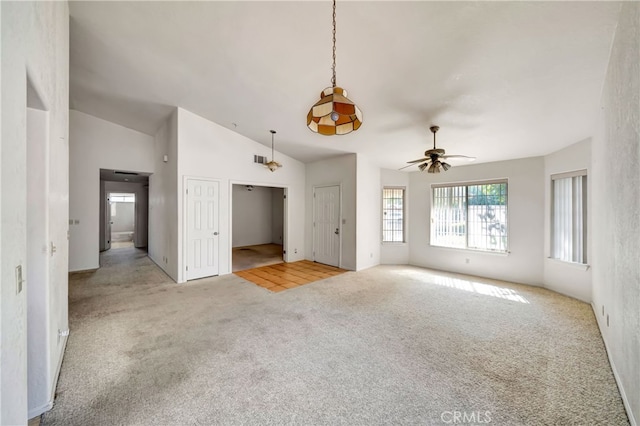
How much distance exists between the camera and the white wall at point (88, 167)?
18.8 feet

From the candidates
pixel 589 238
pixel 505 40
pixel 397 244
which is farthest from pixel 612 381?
pixel 397 244

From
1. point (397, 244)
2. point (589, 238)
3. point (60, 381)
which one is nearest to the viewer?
point (60, 381)

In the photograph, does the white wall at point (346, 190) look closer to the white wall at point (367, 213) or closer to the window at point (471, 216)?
the white wall at point (367, 213)

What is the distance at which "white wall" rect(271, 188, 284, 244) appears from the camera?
33.1ft

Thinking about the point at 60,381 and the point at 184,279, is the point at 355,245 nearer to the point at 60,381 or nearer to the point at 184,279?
the point at 184,279

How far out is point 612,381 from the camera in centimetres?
217

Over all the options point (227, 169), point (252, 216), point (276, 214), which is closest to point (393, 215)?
point (227, 169)

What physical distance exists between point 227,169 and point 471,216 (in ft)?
18.5

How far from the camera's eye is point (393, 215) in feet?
22.3

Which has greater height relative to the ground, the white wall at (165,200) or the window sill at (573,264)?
the white wall at (165,200)

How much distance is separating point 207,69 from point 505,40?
3.42 m

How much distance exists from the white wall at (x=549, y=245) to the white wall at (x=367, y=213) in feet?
10.8

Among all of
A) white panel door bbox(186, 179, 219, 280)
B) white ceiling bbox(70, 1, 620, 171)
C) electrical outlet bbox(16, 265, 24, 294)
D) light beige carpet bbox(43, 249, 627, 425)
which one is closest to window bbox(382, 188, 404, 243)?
white ceiling bbox(70, 1, 620, 171)

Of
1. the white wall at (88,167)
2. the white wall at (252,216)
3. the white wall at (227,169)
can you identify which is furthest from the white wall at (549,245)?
the white wall at (88,167)
